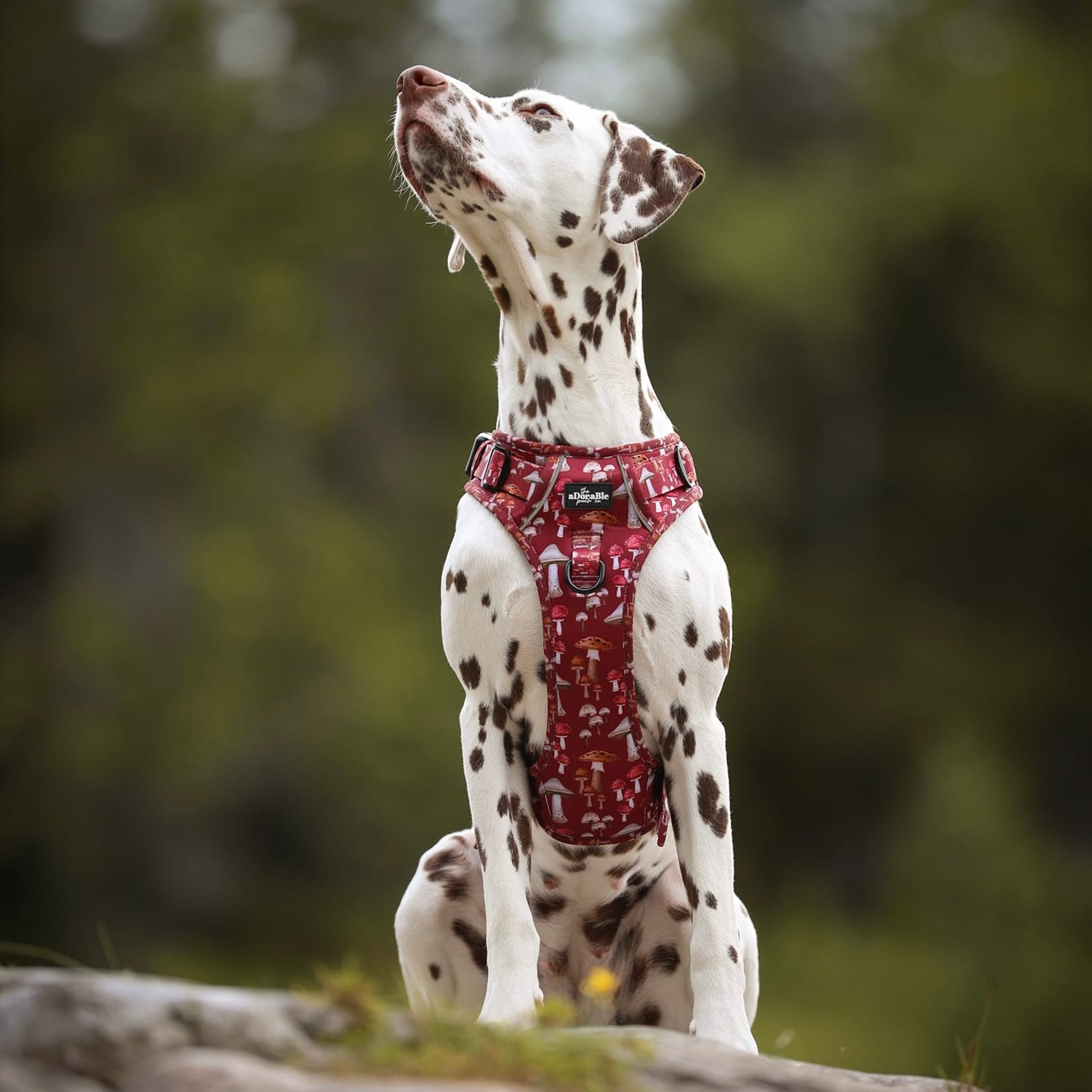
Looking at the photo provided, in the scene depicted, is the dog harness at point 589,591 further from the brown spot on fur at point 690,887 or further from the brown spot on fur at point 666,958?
the brown spot on fur at point 666,958

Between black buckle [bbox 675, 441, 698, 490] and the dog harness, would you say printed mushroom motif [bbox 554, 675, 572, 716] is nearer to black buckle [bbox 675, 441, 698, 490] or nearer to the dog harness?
the dog harness

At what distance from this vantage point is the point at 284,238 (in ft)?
62.3

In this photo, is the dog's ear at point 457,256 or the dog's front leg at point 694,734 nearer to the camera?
the dog's front leg at point 694,734

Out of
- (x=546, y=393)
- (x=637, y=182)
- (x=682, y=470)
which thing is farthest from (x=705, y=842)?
(x=637, y=182)

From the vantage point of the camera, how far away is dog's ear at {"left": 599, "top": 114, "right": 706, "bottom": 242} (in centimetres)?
498

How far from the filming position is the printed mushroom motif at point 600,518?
15.8 feet

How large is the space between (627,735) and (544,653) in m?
0.36

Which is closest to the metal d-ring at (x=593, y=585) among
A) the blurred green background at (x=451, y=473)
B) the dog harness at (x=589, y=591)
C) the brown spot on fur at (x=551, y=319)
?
the dog harness at (x=589, y=591)

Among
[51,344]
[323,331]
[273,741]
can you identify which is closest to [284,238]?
[323,331]

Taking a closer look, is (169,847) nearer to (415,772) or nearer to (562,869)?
Answer: (415,772)

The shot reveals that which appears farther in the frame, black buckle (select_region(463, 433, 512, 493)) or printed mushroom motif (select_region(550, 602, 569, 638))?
black buckle (select_region(463, 433, 512, 493))

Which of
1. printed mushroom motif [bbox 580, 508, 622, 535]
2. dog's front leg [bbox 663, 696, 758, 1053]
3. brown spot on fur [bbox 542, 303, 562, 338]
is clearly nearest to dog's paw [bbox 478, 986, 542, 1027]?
dog's front leg [bbox 663, 696, 758, 1053]

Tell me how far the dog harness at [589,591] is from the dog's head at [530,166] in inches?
27.2

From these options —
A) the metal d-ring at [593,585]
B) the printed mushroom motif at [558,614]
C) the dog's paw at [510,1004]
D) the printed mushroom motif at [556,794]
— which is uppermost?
the metal d-ring at [593,585]
